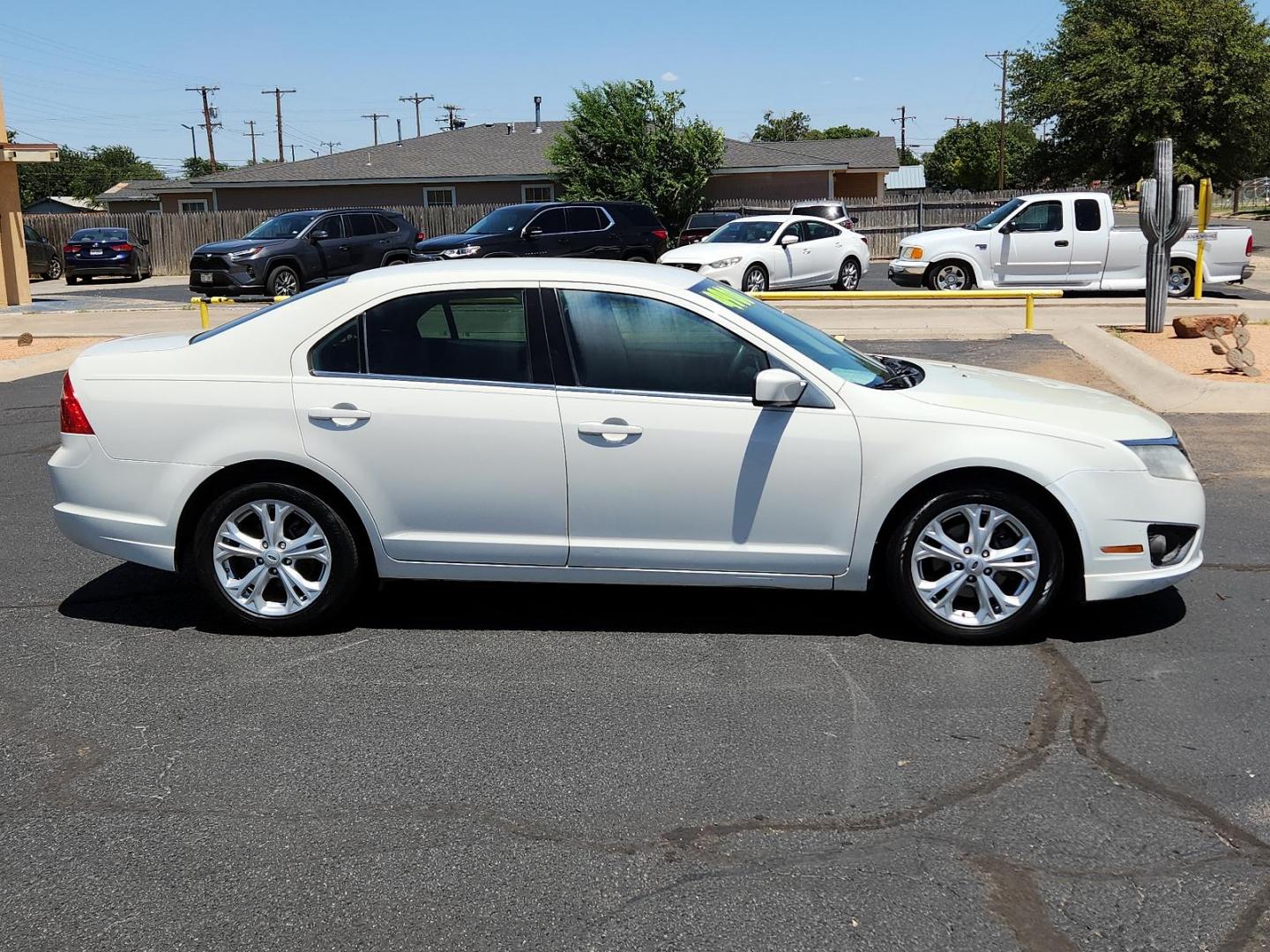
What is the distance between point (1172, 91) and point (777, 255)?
1949 centimetres

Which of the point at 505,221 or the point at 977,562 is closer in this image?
the point at 977,562

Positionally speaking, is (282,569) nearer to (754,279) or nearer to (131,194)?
(754,279)

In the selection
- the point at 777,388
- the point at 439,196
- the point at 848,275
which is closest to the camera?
the point at 777,388

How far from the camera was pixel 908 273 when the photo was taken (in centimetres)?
2275

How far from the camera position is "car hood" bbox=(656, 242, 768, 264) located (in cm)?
2267

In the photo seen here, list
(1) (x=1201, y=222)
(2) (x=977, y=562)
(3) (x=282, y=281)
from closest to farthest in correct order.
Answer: (2) (x=977, y=562) < (1) (x=1201, y=222) < (3) (x=282, y=281)

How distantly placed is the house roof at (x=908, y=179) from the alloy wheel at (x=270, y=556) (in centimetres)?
7638

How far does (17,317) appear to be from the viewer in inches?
923

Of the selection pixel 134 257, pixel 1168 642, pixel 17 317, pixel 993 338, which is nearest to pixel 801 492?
pixel 1168 642

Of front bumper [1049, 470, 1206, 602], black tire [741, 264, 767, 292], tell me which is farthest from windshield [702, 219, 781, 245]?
front bumper [1049, 470, 1206, 602]

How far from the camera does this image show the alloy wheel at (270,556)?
5.45m

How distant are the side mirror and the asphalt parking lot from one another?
42.4 inches

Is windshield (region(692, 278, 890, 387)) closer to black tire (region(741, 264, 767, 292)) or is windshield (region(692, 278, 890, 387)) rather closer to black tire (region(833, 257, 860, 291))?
black tire (region(741, 264, 767, 292))

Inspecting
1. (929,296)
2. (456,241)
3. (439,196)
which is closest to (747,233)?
(456,241)
